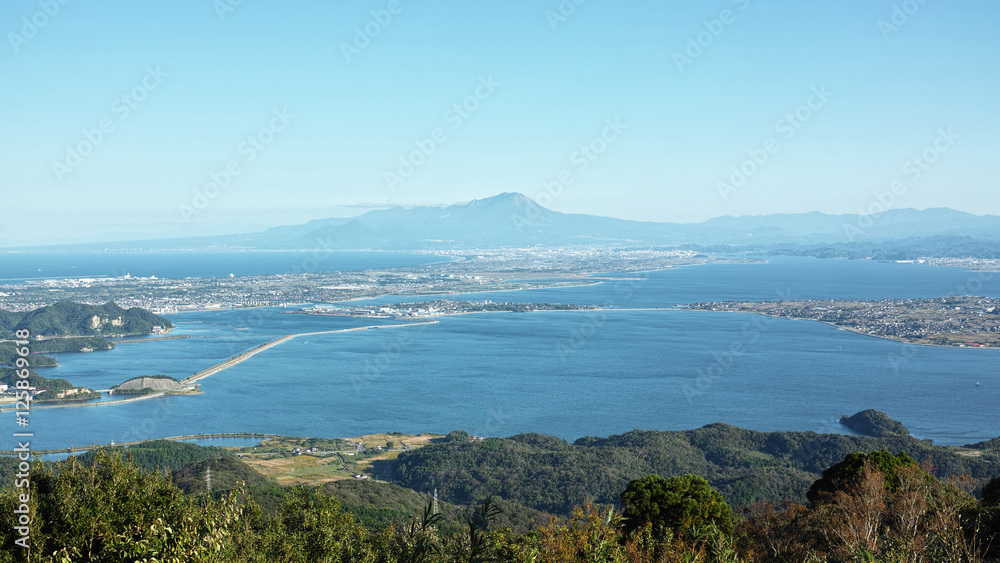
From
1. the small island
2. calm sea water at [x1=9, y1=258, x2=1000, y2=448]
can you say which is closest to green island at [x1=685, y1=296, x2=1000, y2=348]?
calm sea water at [x1=9, y1=258, x2=1000, y2=448]

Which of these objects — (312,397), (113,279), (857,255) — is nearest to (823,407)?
(312,397)

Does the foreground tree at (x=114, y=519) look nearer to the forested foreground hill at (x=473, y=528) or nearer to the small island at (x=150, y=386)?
the forested foreground hill at (x=473, y=528)

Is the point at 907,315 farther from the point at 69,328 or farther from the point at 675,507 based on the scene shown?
the point at 69,328

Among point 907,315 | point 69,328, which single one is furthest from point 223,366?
point 907,315

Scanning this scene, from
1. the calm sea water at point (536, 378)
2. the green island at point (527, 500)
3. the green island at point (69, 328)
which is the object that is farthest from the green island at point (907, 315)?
the green island at point (69, 328)

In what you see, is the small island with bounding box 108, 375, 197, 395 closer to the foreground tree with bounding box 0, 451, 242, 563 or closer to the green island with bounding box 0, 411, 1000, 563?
the green island with bounding box 0, 411, 1000, 563
